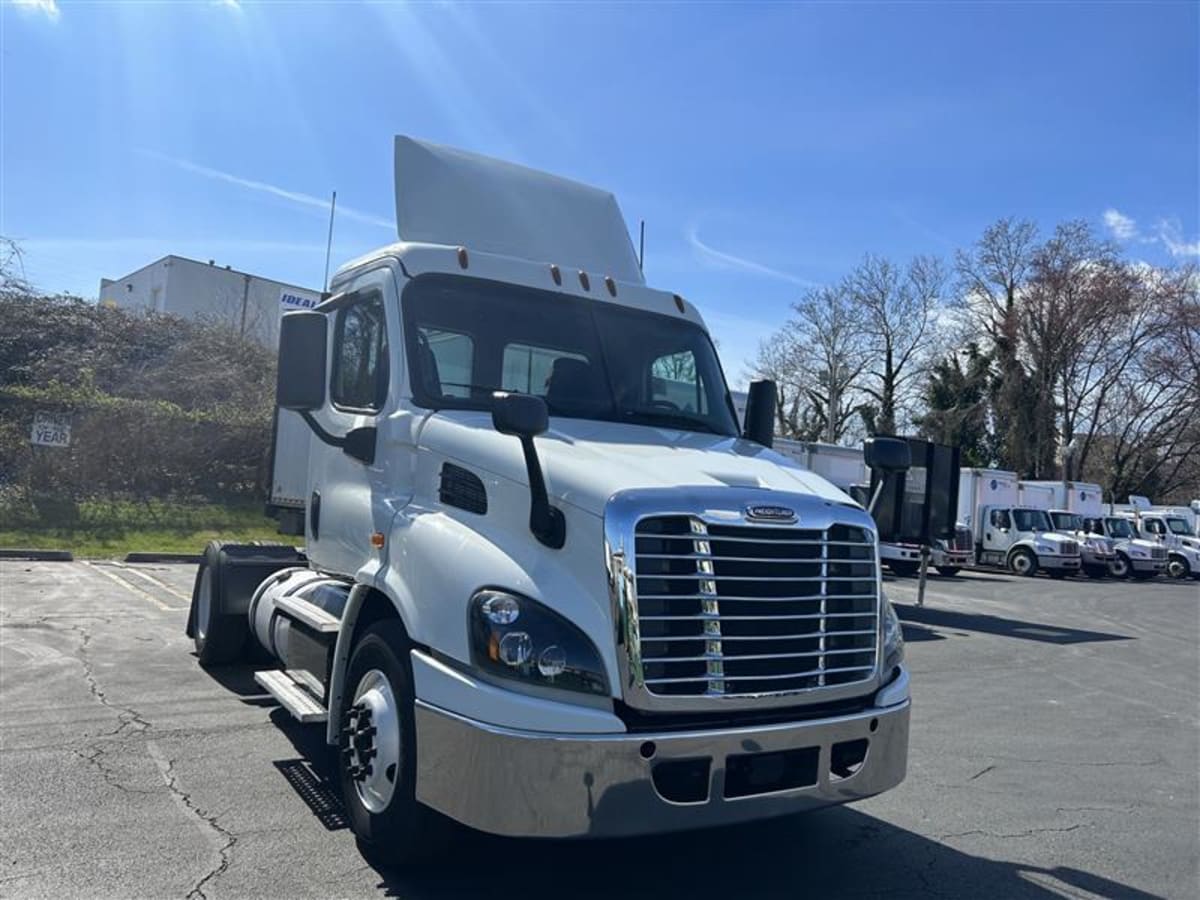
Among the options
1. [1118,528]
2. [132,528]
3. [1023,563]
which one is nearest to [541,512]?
[132,528]

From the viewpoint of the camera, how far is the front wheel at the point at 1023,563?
31.0 metres

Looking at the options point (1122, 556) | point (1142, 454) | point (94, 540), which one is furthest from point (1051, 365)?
point (94, 540)

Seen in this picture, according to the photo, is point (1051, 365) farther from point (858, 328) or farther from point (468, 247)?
point (468, 247)

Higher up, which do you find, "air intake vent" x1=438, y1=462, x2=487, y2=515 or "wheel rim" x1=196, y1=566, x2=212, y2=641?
"air intake vent" x1=438, y1=462, x2=487, y2=515

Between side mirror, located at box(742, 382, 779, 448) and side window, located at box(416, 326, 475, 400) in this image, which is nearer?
side window, located at box(416, 326, 475, 400)

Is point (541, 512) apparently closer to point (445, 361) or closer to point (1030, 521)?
point (445, 361)

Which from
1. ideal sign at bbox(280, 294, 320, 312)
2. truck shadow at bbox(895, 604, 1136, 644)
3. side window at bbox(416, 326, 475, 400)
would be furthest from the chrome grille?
ideal sign at bbox(280, 294, 320, 312)

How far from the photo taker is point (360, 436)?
5289mm

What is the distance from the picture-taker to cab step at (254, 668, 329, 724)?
4.98m

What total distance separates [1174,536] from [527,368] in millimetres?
37587

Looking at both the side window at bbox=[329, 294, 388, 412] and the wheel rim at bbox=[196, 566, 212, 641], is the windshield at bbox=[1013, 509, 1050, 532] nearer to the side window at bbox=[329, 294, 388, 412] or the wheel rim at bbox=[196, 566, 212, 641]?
the wheel rim at bbox=[196, 566, 212, 641]

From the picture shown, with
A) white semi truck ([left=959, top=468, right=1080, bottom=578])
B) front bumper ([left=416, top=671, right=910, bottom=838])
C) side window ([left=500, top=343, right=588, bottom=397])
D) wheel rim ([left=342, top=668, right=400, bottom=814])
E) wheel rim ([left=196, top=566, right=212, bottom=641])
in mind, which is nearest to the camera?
front bumper ([left=416, top=671, right=910, bottom=838])

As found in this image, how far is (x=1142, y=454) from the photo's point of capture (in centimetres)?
5178

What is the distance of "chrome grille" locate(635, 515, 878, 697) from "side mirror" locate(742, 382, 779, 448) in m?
1.71
